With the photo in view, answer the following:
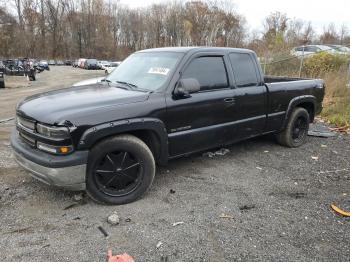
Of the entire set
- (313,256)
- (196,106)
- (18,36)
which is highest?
(18,36)

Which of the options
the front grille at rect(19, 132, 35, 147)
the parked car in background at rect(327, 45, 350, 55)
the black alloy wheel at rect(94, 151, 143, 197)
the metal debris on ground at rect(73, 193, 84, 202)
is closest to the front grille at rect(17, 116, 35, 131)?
the front grille at rect(19, 132, 35, 147)

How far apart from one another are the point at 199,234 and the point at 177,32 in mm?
67297

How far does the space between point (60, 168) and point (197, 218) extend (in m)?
1.56

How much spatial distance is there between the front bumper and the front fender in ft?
0.49

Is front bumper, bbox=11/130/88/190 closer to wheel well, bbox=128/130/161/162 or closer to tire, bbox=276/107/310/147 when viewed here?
wheel well, bbox=128/130/161/162

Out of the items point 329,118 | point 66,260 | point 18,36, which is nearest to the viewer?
point 66,260

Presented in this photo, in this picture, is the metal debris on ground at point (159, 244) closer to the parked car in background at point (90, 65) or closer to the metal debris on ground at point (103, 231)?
the metal debris on ground at point (103, 231)

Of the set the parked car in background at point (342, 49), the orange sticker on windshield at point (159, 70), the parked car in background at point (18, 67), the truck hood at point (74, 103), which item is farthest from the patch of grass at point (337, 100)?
the parked car in background at point (18, 67)

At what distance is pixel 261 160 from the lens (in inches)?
222

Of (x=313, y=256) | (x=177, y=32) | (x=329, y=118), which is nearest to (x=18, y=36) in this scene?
(x=177, y=32)

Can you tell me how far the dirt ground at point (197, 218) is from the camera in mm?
3082

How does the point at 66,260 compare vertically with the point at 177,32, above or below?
below

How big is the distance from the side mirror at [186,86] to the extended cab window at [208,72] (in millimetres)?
206

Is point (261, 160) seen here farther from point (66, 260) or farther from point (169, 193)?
point (66, 260)
